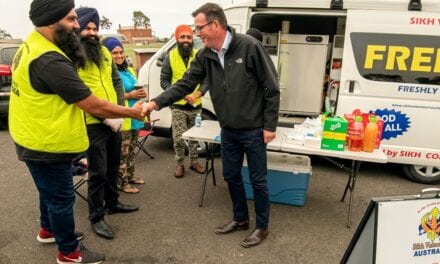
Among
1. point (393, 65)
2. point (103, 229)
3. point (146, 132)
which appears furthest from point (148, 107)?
point (393, 65)

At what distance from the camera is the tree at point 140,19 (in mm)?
83463

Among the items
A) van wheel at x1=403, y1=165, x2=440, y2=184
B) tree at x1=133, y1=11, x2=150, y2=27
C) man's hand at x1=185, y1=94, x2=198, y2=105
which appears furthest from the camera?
tree at x1=133, y1=11, x2=150, y2=27

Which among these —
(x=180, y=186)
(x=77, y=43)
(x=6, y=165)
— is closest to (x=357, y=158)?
(x=180, y=186)

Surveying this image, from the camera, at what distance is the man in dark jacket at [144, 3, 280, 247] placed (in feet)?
9.10

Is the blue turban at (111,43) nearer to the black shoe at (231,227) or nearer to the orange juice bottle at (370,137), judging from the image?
the black shoe at (231,227)

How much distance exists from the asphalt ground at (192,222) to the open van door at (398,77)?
24.1 inches

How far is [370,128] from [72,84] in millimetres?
2488

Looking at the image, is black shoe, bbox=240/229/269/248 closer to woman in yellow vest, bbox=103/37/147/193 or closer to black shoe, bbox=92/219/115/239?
black shoe, bbox=92/219/115/239

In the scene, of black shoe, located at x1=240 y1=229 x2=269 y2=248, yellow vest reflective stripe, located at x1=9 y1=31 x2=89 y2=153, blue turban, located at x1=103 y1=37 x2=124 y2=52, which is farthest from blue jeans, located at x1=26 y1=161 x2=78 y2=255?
blue turban, located at x1=103 y1=37 x2=124 y2=52

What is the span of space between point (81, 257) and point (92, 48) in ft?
5.55

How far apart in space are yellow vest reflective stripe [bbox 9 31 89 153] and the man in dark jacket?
29.1 inches

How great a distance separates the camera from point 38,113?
89.7 inches

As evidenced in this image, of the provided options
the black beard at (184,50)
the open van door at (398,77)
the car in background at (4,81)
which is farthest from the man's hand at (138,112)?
the car in background at (4,81)

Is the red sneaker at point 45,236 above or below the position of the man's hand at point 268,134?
below
